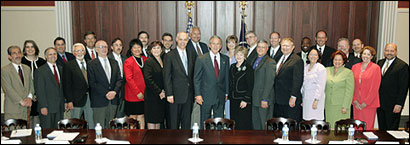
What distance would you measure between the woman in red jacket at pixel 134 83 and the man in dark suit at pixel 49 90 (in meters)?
0.93

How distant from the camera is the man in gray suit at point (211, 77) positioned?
4.56 meters

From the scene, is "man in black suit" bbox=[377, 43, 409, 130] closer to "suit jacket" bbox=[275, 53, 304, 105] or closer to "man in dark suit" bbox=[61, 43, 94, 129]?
"suit jacket" bbox=[275, 53, 304, 105]

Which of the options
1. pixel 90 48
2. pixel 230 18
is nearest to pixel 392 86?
pixel 230 18

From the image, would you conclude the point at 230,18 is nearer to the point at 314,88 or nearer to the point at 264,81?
the point at 264,81

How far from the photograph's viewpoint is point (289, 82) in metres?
4.53

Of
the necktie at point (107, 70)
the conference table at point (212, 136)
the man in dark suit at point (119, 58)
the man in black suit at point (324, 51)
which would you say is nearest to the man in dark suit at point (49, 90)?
the necktie at point (107, 70)

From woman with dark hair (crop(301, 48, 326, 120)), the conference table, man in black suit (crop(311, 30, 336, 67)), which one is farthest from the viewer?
man in black suit (crop(311, 30, 336, 67))

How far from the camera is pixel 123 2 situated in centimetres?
713

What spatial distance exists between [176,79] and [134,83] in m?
0.64

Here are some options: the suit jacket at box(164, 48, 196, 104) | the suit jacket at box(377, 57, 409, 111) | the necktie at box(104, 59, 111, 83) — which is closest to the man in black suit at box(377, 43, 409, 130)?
the suit jacket at box(377, 57, 409, 111)

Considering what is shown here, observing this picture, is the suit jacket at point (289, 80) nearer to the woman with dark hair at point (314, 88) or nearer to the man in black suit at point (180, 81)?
the woman with dark hair at point (314, 88)

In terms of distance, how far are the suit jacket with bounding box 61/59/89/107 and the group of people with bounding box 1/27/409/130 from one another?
1cm

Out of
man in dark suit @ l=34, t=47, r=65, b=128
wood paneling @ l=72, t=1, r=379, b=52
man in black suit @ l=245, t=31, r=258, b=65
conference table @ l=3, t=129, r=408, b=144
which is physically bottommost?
conference table @ l=3, t=129, r=408, b=144

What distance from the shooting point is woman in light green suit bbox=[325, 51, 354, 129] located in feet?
14.7
